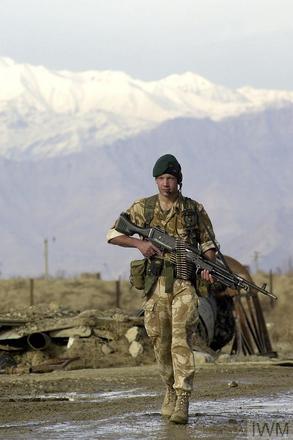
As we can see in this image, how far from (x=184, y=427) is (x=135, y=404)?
7.19 feet

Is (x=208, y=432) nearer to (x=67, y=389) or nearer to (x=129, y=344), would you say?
(x=67, y=389)

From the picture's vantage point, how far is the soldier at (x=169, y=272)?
10.6m

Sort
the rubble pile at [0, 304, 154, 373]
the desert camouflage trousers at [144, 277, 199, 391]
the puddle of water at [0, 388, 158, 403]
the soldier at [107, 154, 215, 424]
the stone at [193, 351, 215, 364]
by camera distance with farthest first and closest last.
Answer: the rubble pile at [0, 304, 154, 373]
the stone at [193, 351, 215, 364]
the puddle of water at [0, 388, 158, 403]
the soldier at [107, 154, 215, 424]
the desert camouflage trousers at [144, 277, 199, 391]

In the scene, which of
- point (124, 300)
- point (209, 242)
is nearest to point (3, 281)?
point (124, 300)

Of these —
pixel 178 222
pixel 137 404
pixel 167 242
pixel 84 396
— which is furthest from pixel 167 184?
pixel 84 396

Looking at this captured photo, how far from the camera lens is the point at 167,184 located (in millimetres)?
10648

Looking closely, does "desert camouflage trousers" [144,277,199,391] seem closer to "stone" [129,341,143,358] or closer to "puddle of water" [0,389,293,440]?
"puddle of water" [0,389,293,440]

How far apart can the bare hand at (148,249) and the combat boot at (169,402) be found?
1044 mm

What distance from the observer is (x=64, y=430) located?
10180mm

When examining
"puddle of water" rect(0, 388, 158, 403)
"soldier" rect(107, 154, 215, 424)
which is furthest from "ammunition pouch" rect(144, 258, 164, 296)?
"puddle of water" rect(0, 388, 158, 403)

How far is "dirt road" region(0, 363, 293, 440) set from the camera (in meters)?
10.0

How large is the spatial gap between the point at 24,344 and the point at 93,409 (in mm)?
8709

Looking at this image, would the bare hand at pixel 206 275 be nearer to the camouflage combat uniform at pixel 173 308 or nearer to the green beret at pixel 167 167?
the camouflage combat uniform at pixel 173 308

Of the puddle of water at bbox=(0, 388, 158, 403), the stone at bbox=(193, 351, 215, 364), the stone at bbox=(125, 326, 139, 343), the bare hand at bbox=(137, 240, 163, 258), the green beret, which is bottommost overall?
the puddle of water at bbox=(0, 388, 158, 403)
